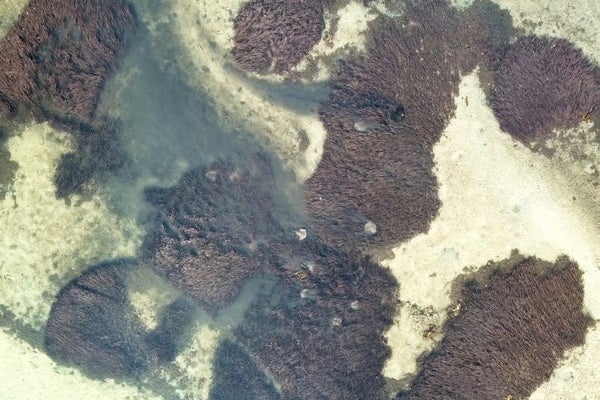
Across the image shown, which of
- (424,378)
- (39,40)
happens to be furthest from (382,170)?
(39,40)

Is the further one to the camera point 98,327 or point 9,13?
point 98,327

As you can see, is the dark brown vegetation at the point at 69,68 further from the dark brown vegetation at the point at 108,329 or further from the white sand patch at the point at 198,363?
the white sand patch at the point at 198,363

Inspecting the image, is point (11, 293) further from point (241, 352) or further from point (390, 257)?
point (390, 257)

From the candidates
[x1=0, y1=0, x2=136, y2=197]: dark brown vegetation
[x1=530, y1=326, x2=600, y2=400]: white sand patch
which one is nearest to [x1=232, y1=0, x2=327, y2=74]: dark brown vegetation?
[x1=0, y1=0, x2=136, y2=197]: dark brown vegetation

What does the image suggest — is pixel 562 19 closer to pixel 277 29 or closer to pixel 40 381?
pixel 277 29

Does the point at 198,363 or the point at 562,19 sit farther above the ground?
the point at 562,19

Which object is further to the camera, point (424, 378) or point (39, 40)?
point (424, 378)

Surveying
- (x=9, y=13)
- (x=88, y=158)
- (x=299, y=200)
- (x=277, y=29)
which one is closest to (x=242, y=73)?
(x=277, y=29)
